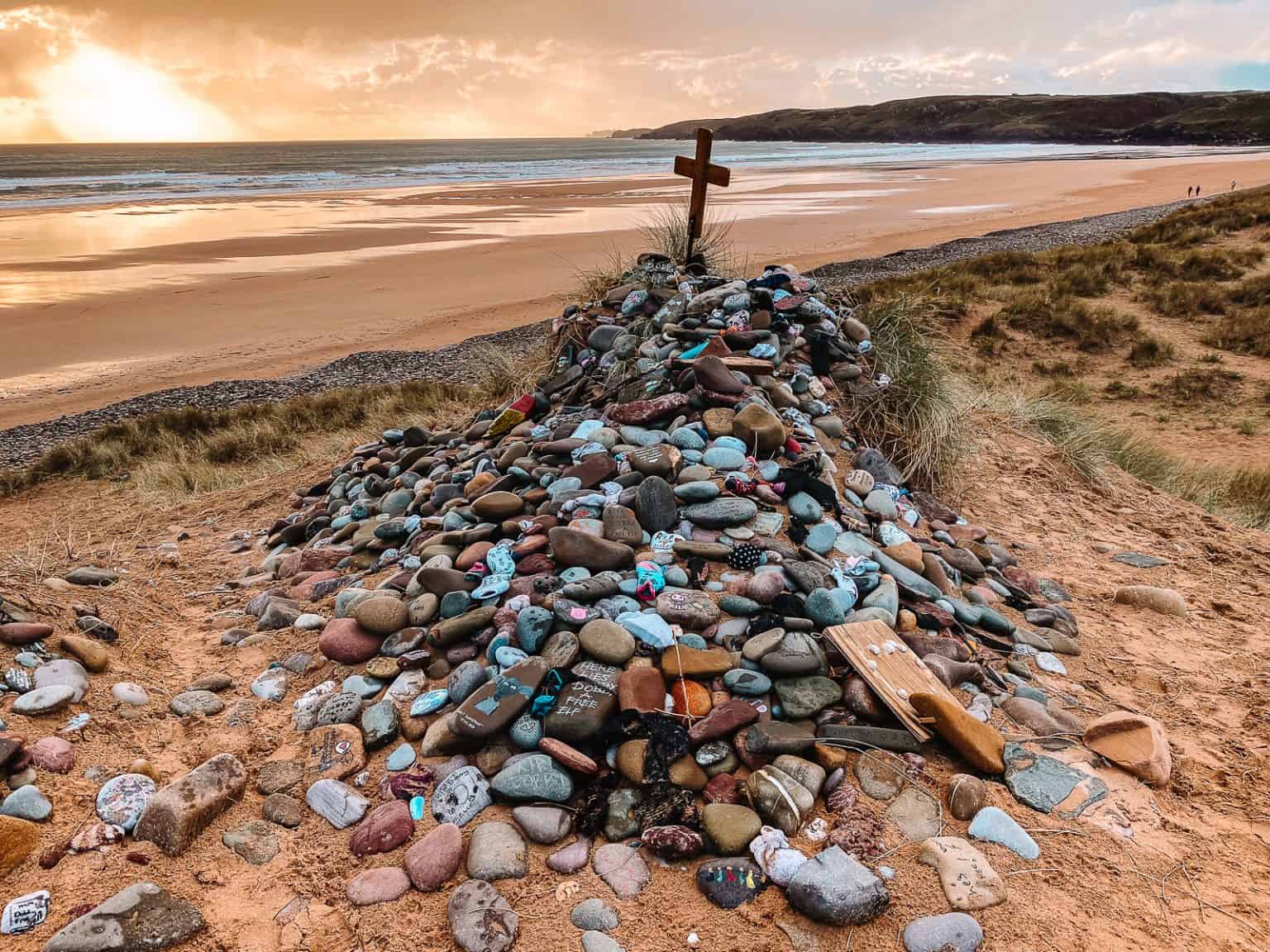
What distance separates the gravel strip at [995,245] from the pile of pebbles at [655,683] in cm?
1114

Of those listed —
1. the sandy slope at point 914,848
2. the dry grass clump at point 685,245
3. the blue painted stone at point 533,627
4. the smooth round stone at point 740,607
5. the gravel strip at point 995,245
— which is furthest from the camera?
the gravel strip at point 995,245

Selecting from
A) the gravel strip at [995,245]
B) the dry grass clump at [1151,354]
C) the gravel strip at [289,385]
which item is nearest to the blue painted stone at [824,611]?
the gravel strip at [289,385]

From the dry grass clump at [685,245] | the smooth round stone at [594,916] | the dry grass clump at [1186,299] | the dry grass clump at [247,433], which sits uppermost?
the dry grass clump at [685,245]

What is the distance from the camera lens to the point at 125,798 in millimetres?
2434

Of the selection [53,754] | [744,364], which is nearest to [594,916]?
[53,754]

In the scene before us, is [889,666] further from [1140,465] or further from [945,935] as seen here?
[1140,465]

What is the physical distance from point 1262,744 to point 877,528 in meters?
1.82

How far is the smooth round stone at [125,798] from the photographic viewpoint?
92.9 inches

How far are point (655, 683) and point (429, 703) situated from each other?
36.1 inches

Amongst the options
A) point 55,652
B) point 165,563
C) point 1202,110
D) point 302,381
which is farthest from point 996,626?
point 1202,110

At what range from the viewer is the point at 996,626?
139 inches

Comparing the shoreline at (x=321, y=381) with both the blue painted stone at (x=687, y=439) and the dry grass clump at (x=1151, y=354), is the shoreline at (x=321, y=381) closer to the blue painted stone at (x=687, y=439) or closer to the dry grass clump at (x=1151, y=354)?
the dry grass clump at (x=1151, y=354)

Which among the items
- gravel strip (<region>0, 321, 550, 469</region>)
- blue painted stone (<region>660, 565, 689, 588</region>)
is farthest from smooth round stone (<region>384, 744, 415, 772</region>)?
gravel strip (<region>0, 321, 550, 469</region>)

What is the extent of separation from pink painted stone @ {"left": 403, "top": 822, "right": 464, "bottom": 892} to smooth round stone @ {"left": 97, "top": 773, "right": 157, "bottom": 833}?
93 centimetres
